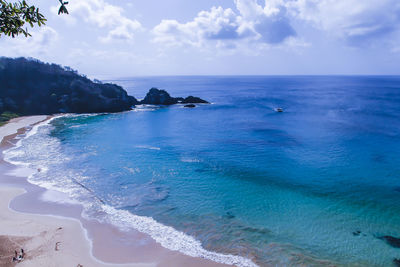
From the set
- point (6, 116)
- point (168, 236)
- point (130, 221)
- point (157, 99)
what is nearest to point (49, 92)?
point (6, 116)

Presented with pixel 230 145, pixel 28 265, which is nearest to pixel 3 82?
pixel 230 145

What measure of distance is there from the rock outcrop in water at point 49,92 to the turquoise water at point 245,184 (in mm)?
33202

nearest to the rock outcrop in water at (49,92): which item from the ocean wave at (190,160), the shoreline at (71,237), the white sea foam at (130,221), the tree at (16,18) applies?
the white sea foam at (130,221)

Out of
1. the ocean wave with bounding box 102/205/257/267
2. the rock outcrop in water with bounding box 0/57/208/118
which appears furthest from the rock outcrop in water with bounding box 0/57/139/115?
the ocean wave with bounding box 102/205/257/267

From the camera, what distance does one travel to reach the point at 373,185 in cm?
3562

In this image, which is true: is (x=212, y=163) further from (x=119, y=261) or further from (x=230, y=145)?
(x=119, y=261)

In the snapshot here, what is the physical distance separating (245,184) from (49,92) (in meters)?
103

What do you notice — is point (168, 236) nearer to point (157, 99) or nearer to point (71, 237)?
point (71, 237)

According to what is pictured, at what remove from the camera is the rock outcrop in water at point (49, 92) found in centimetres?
9812

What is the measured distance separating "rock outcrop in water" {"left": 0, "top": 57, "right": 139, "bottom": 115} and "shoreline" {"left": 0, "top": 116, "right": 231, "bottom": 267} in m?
74.9

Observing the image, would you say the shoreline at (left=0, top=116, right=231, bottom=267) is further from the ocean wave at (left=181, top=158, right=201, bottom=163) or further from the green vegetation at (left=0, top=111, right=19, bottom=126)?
the green vegetation at (left=0, top=111, right=19, bottom=126)

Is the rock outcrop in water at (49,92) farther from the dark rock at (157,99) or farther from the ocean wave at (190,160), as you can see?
the ocean wave at (190,160)

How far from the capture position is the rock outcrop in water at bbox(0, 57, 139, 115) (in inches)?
3863

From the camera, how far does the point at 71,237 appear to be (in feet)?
80.2
